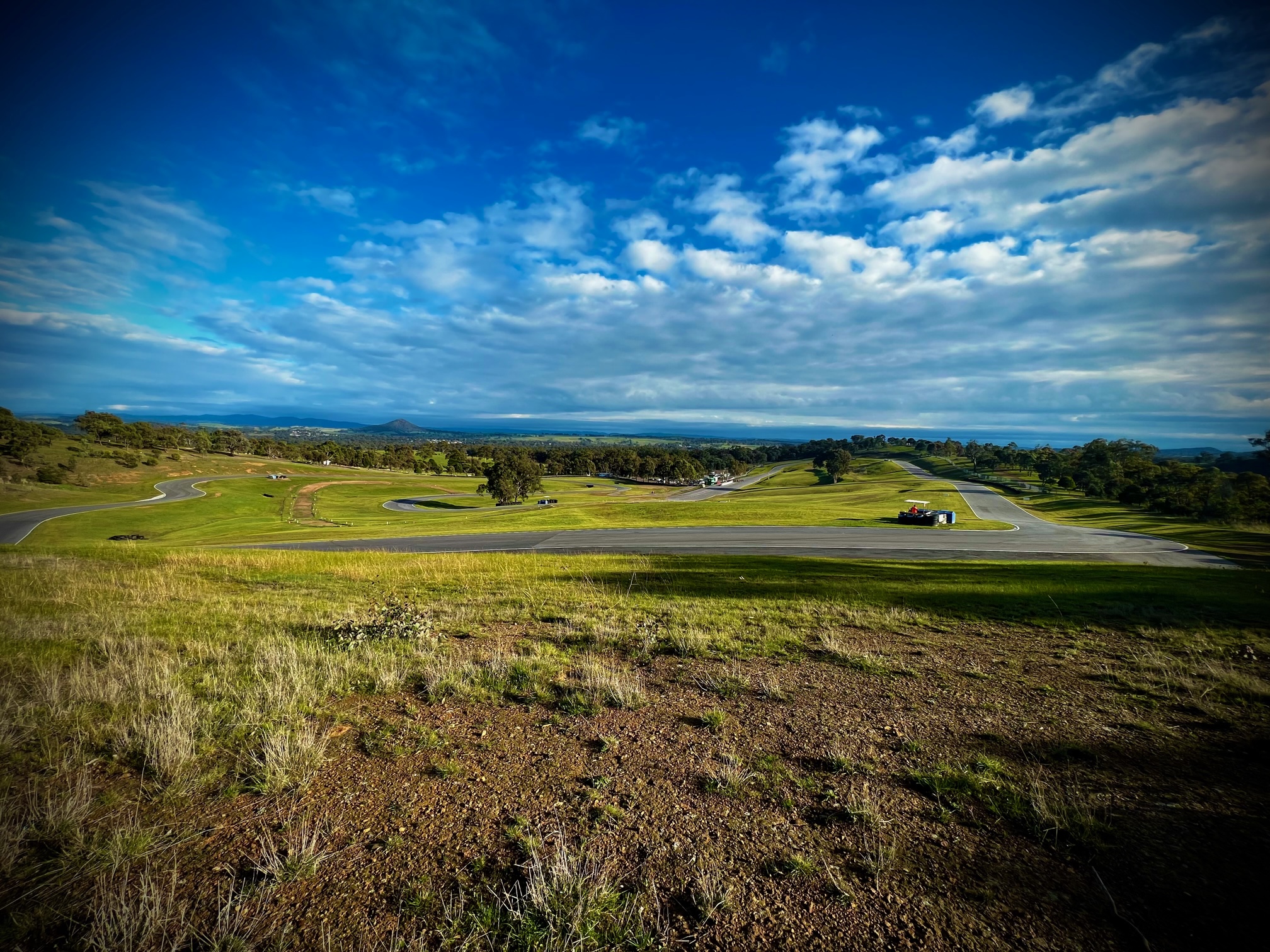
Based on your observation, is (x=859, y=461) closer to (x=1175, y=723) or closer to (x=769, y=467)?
(x=769, y=467)

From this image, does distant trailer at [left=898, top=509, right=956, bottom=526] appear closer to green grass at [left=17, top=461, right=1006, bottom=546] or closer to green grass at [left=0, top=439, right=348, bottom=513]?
green grass at [left=17, top=461, right=1006, bottom=546]

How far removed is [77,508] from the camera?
165ft

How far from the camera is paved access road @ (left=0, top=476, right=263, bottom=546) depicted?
124 feet

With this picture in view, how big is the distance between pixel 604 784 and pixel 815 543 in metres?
29.0

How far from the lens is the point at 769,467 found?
17188 centimetres

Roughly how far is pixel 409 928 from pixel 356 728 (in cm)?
317

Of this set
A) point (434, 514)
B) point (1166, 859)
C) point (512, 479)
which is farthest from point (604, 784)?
point (512, 479)

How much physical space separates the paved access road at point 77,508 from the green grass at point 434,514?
1.51 metres

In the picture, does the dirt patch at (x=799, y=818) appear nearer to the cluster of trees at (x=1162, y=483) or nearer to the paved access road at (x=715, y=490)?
the paved access road at (x=715, y=490)

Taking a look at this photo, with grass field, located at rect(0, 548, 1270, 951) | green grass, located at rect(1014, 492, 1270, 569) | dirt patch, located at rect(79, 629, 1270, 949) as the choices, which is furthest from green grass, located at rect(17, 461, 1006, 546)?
dirt patch, located at rect(79, 629, 1270, 949)

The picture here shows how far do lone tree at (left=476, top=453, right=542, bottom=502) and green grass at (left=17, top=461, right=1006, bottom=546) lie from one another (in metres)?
3.08

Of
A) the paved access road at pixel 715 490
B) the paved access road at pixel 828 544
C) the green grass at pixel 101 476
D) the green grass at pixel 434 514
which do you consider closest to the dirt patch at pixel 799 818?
the paved access road at pixel 828 544

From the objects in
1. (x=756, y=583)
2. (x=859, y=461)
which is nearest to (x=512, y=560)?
(x=756, y=583)

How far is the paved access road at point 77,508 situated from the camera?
3784 centimetres
